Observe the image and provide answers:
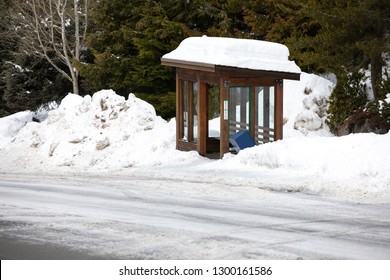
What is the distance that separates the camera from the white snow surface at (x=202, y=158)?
1647 centimetres

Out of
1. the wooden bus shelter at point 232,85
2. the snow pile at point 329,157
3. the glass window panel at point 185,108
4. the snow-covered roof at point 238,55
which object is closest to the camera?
the snow pile at point 329,157

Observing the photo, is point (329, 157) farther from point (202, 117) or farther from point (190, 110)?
point (190, 110)

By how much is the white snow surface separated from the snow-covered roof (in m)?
2.07

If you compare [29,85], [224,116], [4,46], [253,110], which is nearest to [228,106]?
[224,116]

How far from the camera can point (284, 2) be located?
32.3 meters

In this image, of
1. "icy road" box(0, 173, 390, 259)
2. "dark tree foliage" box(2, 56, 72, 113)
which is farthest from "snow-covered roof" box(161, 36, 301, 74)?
"dark tree foliage" box(2, 56, 72, 113)

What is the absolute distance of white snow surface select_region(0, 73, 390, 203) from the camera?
16.5 meters

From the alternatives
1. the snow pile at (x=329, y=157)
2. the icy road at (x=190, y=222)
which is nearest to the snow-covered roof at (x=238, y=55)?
the snow pile at (x=329, y=157)

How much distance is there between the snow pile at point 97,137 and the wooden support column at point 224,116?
2.36 metres

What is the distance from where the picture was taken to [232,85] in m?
21.0

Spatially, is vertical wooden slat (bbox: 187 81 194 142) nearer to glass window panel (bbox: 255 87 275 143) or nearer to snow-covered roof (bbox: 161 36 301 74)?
snow-covered roof (bbox: 161 36 301 74)

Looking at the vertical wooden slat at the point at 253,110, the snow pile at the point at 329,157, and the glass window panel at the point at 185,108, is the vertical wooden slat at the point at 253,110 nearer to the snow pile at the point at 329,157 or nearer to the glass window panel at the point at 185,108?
the glass window panel at the point at 185,108
